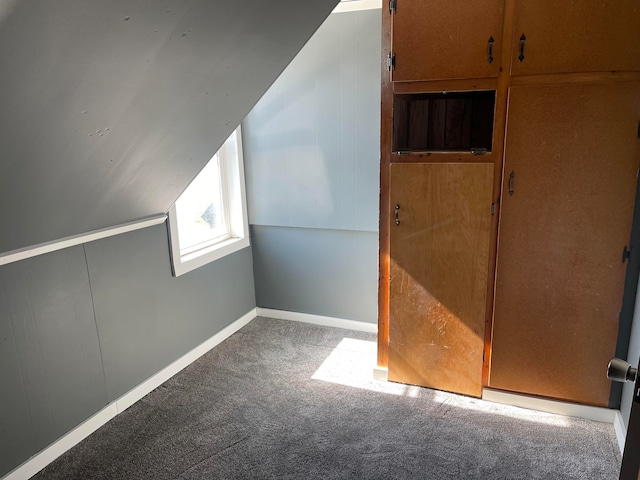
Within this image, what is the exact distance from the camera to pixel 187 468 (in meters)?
1.92

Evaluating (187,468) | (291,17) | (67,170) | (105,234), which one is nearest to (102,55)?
(67,170)

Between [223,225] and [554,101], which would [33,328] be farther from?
[554,101]

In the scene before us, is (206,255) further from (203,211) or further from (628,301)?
(628,301)

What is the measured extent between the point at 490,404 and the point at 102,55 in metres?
2.28

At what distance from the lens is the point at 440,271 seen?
2295 mm

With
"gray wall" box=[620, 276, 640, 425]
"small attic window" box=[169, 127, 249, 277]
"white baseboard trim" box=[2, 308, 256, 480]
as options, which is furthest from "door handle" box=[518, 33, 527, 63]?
"white baseboard trim" box=[2, 308, 256, 480]

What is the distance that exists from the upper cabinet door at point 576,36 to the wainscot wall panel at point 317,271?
1437 mm

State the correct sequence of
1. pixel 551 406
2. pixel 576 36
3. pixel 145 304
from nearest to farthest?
pixel 576 36 → pixel 551 406 → pixel 145 304

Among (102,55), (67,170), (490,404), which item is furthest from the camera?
(490,404)

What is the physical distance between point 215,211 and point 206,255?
0.44 metres

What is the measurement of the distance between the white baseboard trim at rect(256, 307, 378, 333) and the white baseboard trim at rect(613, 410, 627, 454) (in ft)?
4.79

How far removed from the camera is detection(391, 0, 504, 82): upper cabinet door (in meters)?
1.99

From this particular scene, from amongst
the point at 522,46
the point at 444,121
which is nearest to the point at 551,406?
the point at 444,121

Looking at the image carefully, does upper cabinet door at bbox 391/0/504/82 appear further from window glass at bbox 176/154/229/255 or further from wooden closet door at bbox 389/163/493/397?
window glass at bbox 176/154/229/255
